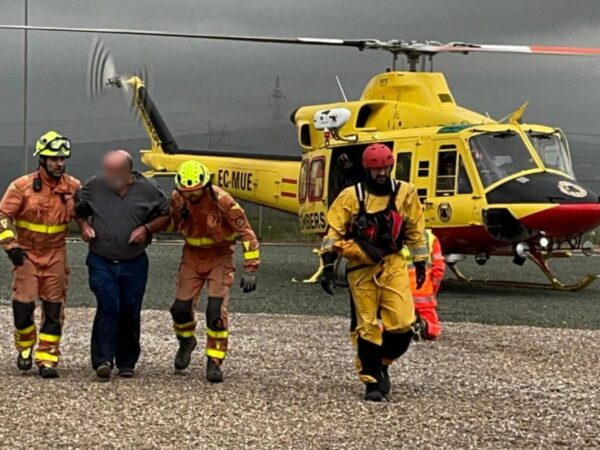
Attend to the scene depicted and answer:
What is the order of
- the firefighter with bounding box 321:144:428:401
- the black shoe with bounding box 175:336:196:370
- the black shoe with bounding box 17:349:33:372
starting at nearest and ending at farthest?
the firefighter with bounding box 321:144:428:401
the black shoe with bounding box 17:349:33:372
the black shoe with bounding box 175:336:196:370

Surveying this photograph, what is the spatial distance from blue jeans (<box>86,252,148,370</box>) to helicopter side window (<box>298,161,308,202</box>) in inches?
349

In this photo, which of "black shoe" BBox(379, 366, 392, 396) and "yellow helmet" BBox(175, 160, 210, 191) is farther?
"yellow helmet" BBox(175, 160, 210, 191)

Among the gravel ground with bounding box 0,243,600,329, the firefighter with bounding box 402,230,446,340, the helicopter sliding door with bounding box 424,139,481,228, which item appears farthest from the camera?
the helicopter sliding door with bounding box 424,139,481,228

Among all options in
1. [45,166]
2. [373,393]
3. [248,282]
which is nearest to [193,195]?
[248,282]

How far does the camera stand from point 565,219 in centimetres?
1387

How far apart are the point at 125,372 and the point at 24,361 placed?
31.4 inches

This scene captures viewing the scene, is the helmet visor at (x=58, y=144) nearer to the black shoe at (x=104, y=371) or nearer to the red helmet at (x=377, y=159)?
the black shoe at (x=104, y=371)

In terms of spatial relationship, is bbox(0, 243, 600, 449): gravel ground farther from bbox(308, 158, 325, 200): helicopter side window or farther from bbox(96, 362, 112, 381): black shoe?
bbox(308, 158, 325, 200): helicopter side window

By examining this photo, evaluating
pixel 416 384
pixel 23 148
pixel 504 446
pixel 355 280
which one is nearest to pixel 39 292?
pixel 355 280

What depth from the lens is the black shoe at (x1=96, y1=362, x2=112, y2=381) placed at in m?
7.59

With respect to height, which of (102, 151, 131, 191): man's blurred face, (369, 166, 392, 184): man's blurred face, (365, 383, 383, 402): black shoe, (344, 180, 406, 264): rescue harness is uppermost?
(369, 166, 392, 184): man's blurred face

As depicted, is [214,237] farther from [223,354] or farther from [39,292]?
[39,292]

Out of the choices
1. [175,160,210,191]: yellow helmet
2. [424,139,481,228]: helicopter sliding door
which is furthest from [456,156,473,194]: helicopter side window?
[175,160,210,191]: yellow helmet

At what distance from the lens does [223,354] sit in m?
7.87
